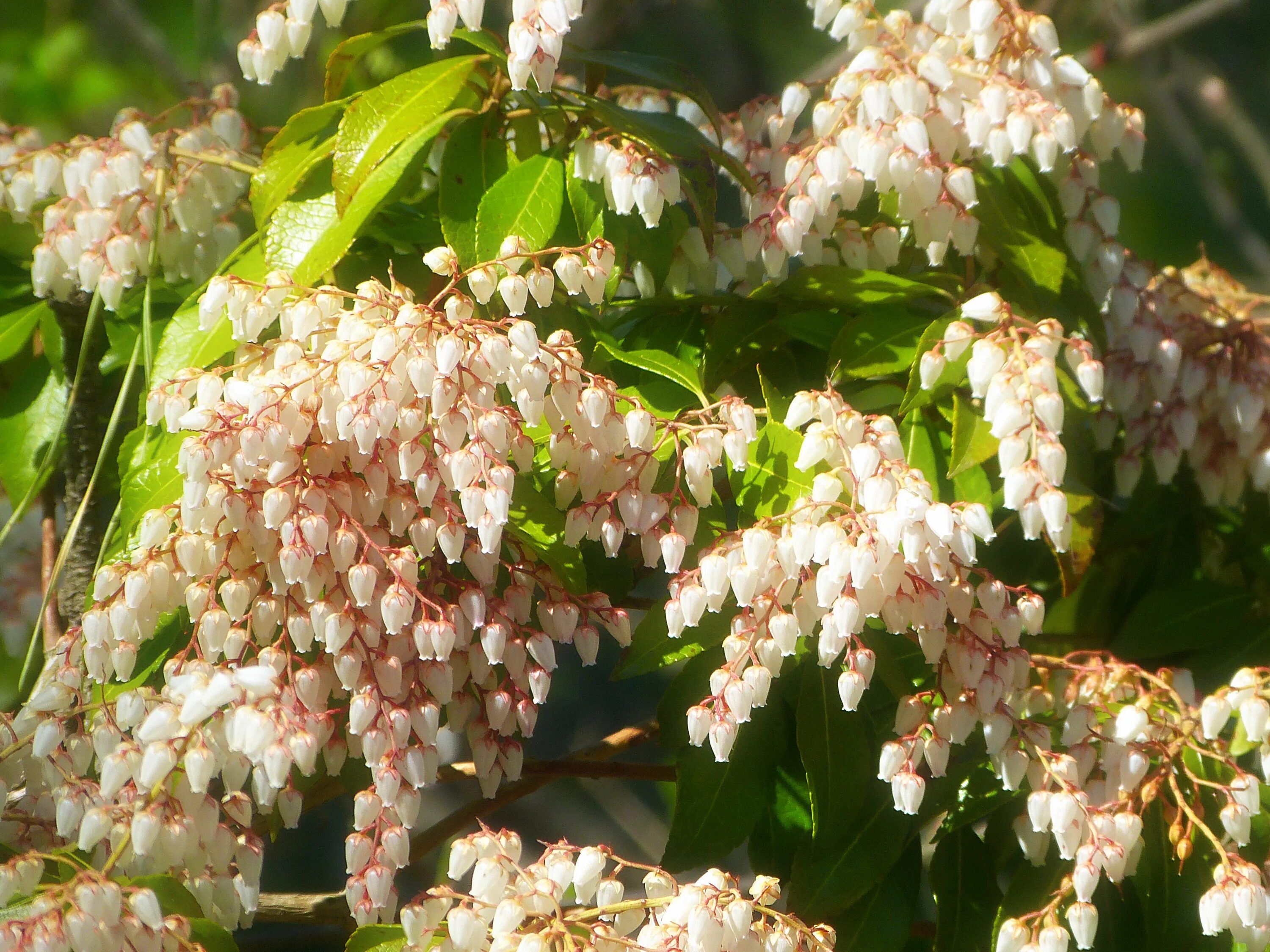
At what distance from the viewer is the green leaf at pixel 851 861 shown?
112cm

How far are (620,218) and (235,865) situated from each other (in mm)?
641

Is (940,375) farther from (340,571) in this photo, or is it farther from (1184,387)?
(340,571)

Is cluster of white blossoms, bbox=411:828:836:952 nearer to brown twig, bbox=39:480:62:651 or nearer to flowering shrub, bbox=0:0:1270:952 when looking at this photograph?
flowering shrub, bbox=0:0:1270:952

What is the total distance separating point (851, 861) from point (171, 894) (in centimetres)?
57

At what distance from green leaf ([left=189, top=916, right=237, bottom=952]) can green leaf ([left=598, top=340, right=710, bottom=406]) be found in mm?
550

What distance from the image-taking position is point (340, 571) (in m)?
0.94

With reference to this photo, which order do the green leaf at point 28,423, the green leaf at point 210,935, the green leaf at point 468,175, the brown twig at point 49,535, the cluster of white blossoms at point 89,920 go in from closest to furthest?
the cluster of white blossoms at point 89,920 < the green leaf at point 210,935 < the green leaf at point 468,175 < the green leaf at point 28,423 < the brown twig at point 49,535

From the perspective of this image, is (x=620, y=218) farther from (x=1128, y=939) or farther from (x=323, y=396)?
(x=1128, y=939)

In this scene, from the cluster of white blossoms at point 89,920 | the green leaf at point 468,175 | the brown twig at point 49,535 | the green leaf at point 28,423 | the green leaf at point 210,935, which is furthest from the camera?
the brown twig at point 49,535

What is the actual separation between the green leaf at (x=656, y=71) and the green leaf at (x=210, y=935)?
80cm

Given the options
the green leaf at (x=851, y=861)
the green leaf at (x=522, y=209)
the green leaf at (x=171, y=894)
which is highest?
the green leaf at (x=522, y=209)

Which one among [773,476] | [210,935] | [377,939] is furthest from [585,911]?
[773,476]

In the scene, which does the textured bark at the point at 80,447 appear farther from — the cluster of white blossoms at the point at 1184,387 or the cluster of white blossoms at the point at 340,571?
the cluster of white blossoms at the point at 1184,387

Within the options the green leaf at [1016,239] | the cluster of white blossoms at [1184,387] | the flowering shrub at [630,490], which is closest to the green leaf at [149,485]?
the flowering shrub at [630,490]
